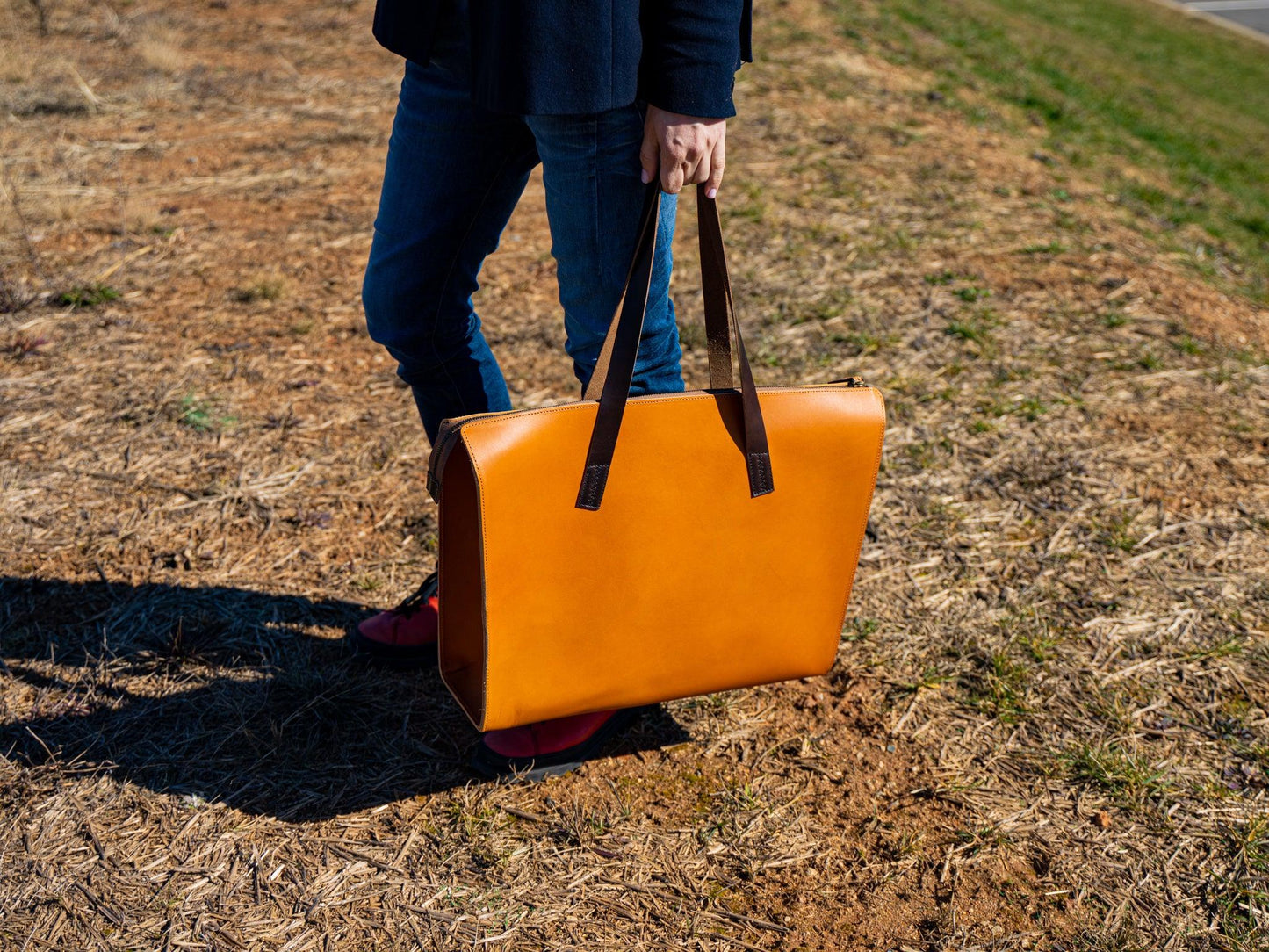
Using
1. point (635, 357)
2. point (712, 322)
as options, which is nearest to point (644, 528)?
point (635, 357)

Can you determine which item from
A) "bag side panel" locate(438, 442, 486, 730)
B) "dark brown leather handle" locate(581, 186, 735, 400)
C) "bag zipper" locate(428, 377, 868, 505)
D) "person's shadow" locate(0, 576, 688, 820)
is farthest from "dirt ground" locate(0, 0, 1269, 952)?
"dark brown leather handle" locate(581, 186, 735, 400)

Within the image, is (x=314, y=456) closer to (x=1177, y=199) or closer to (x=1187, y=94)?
(x=1177, y=199)

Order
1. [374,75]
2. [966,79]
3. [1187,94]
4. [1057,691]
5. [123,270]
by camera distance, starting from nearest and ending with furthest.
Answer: [1057,691] < [123,270] < [374,75] < [966,79] < [1187,94]

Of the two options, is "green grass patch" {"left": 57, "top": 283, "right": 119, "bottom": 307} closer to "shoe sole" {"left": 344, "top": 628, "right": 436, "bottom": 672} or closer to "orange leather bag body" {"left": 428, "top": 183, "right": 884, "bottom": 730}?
"shoe sole" {"left": 344, "top": 628, "right": 436, "bottom": 672}

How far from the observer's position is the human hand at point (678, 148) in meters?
1.70

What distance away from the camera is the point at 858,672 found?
2.56 metres

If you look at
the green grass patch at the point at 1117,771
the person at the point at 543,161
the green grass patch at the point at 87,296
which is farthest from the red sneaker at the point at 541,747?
the green grass patch at the point at 87,296

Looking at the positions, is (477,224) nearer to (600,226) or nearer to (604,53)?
(600,226)

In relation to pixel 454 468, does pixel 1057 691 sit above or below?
below

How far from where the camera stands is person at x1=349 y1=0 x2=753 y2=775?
5.39ft

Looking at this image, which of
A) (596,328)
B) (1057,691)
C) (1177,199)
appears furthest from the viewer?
(1177,199)

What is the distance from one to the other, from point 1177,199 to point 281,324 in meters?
5.23

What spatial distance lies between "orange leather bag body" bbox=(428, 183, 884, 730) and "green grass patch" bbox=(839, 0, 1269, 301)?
3813mm

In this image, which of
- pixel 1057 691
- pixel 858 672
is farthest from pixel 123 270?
pixel 1057 691
